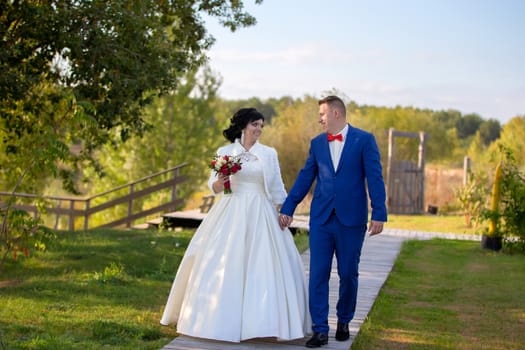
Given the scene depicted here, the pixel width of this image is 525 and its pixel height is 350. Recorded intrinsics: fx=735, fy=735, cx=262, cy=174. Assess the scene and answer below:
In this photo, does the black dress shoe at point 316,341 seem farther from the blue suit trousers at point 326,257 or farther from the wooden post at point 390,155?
the wooden post at point 390,155

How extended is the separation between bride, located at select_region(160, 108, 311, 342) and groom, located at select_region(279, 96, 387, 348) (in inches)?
8.3

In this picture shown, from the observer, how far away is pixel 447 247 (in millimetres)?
14125

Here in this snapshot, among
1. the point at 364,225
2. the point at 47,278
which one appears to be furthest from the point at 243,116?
the point at 47,278

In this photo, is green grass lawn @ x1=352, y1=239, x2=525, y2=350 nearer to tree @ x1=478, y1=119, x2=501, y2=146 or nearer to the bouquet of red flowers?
the bouquet of red flowers

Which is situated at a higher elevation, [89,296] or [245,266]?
[245,266]

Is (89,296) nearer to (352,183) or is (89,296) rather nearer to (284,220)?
(284,220)

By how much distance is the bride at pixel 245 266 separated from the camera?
219 inches

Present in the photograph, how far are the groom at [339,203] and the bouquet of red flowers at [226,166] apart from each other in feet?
2.22

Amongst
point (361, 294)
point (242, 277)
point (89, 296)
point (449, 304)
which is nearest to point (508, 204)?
point (449, 304)

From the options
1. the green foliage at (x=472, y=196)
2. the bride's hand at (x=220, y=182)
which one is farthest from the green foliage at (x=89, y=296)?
the green foliage at (x=472, y=196)

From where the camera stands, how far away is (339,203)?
5609mm

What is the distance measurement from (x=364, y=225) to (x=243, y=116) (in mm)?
1382

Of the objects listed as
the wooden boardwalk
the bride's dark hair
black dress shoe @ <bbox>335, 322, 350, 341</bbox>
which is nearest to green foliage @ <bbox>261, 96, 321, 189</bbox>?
the wooden boardwalk

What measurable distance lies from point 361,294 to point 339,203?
3.03 metres
